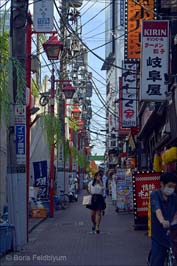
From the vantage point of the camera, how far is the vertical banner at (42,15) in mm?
19673

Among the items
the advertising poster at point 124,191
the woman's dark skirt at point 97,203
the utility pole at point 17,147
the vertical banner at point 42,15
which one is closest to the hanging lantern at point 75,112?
the advertising poster at point 124,191

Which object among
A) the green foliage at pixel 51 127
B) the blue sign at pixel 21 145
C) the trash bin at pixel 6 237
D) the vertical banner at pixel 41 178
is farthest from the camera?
the vertical banner at pixel 41 178

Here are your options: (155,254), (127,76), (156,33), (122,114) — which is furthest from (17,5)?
(122,114)

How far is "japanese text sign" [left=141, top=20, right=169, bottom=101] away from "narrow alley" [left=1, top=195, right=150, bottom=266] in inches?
159

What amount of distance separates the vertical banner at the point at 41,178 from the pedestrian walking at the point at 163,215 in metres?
23.2

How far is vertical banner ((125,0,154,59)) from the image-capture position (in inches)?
997

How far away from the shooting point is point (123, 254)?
15.7 metres

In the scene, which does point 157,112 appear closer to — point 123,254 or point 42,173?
point 42,173

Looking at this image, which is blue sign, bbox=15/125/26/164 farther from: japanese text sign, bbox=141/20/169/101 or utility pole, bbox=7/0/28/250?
japanese text sign, bbox=141/20/169/101

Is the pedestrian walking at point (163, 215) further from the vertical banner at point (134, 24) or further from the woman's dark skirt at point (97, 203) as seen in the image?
the vertical banner at point (134, 24)

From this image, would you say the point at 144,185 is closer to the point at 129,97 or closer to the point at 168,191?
the point at 168,191

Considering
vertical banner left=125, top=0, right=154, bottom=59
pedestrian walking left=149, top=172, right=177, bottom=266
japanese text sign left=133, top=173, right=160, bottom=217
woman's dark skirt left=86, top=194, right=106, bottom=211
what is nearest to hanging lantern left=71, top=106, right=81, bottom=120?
vertical banner left=125, top=0, right=154, bottom=59

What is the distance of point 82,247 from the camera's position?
56.9ft

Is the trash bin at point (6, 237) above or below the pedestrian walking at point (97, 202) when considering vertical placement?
below
